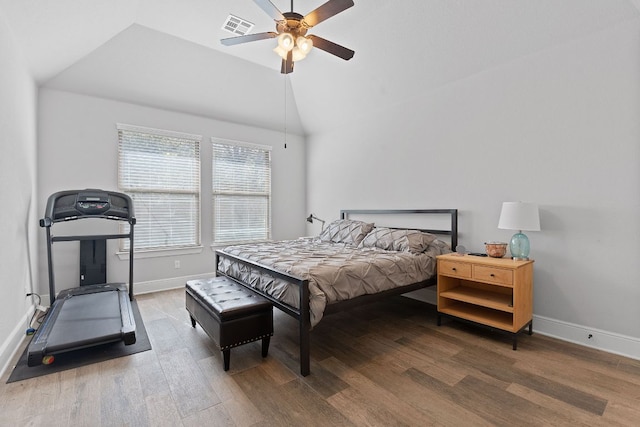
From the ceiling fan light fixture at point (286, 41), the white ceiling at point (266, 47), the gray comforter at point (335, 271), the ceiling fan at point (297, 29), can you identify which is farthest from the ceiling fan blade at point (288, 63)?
the gray comforter at point (335, 271)

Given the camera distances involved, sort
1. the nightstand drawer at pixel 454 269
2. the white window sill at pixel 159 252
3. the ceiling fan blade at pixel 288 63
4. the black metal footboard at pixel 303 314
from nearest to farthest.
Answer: the black metal footboard at pixel 303 314 < the ceiling fan blade at pixel 288 63 < the nightstand drawer at pixel 454 269 < the white window sill at pixel 159 252

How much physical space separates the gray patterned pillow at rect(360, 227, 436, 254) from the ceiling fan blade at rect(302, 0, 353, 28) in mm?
2332

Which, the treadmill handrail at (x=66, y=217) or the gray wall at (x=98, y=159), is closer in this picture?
the treadmill handrail at (x=66, y=217)

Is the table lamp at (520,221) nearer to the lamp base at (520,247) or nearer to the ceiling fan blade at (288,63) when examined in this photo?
the lamp base at (520,247)

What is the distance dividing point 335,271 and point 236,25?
10.1 feet

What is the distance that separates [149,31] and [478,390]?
4.89m

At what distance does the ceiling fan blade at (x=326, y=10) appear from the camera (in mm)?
2272

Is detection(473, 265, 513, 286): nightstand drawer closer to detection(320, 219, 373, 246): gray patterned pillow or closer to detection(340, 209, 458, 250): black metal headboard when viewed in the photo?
detection(340, 209, 458, 250): black metal headboard

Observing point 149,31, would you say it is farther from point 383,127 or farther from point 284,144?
point 383,127

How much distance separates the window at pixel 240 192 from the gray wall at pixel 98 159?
0.53 feet

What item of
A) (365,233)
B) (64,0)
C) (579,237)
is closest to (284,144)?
(365,233)

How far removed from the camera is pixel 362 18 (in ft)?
11.3

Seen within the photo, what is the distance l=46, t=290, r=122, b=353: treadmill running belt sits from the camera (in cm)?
243

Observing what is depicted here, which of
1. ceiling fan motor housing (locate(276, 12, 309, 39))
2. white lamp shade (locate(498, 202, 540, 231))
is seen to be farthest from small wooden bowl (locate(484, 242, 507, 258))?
ceiling fan motor housing (locate(276, 12, 309, 39))
